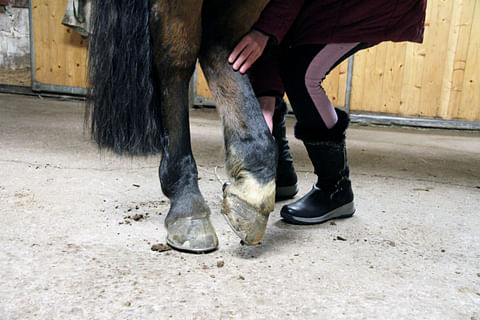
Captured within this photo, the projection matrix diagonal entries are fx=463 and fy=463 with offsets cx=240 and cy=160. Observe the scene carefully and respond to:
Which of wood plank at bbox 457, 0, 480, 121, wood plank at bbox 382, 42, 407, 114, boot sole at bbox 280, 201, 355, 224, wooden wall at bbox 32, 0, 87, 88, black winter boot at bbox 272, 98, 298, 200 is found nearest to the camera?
boot sole at bbox 280, 201, 355, 224

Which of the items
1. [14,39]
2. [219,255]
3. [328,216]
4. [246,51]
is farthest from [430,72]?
[14,39]

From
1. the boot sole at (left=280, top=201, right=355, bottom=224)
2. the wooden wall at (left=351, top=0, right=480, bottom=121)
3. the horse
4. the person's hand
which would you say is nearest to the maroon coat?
the person's hand

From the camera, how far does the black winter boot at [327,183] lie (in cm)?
132

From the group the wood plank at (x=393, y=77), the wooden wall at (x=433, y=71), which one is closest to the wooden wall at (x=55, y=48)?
the wooden wall at (x=433, y=71)

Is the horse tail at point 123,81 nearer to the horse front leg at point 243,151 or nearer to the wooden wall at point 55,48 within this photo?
Result: the horse front leg at point 243,151

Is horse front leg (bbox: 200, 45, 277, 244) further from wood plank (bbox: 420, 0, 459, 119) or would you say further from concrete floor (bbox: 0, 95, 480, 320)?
wood plank (bbox: 420, 0, 459, 119)

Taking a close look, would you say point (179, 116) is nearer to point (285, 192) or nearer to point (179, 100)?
point (179, 100)

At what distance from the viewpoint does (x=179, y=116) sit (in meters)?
1.06

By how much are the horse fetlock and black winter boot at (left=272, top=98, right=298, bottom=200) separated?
1.88 ft

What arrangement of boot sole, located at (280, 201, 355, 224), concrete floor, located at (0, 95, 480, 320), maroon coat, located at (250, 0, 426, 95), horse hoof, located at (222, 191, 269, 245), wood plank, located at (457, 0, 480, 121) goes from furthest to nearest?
1. wood plank, located at (457, 0, 480, 121)
2. boot sole, located at (280, 201, 355, 224)
3. maroon coat, located at (250, 0, 426, 95)
4. horse hoof, located at (222, 191, 269, 245)
5. concrete floor, located at (0, 95, 480, 320)

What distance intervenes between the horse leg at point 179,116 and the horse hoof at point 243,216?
127mm

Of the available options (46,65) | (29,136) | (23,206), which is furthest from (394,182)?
(46,65)

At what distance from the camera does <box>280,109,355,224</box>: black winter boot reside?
1.32 m

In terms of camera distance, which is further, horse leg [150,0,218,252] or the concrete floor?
horse leg [150,0,218,252]
